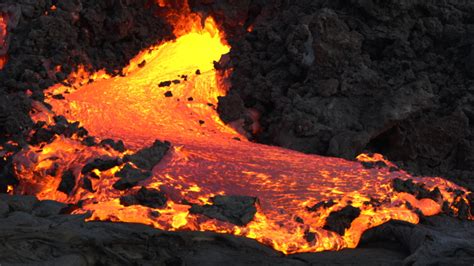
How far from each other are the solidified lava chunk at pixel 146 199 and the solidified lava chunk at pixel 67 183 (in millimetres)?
1170

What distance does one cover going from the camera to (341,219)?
231 inches

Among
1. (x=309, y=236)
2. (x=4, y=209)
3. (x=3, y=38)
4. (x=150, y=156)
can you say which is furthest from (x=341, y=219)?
(x=3, y=38)

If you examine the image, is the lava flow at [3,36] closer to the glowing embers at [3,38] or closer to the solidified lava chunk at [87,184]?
the glowing embers at [3,38]

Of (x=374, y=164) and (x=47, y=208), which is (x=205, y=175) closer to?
(x=47, y=208)

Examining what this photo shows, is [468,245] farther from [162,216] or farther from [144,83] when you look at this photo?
[144,83]

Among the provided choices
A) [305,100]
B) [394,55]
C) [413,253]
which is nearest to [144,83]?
[305,100]

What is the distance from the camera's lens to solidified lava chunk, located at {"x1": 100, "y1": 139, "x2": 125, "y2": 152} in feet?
23.1

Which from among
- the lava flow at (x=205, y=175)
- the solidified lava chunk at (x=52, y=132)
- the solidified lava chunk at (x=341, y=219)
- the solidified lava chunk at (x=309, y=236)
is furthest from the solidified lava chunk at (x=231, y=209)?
the solidified lava chunk at (x=52, y=132)

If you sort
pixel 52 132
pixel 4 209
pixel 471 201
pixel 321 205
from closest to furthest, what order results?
pixel 4 209
pixel 321 205
pixel 471 201
pixel 52 132

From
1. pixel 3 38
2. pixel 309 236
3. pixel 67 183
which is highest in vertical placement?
pixel 3 38

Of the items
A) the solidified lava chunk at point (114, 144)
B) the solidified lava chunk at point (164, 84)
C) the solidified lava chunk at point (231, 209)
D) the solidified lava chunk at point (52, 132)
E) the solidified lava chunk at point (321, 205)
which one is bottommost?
the solidified lava chunk at point (321, 205)

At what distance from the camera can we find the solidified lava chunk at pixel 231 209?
5379 mm

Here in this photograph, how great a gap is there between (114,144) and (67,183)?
0.86 meters

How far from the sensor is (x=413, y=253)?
4883mm
